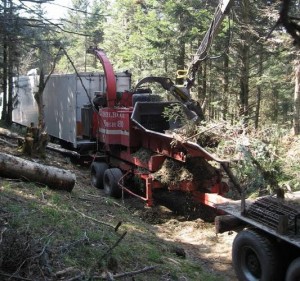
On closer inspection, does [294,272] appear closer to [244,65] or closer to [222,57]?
[244,65]

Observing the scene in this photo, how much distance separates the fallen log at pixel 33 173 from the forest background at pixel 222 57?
7.27ft

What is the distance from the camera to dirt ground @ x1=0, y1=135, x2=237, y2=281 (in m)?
7.25

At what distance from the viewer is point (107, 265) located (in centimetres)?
489

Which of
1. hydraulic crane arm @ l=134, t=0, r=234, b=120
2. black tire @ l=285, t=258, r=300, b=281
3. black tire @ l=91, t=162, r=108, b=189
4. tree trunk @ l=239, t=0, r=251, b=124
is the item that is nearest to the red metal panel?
black tire @ l=91, t=162, r=108, b=189

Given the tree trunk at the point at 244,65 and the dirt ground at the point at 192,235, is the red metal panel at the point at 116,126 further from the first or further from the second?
the tree trunk at the point at 244,65

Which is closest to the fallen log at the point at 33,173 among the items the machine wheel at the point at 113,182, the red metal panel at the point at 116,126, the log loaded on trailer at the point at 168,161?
the log loaded on trailer at the point at 168,161

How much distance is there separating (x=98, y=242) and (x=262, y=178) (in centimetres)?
303

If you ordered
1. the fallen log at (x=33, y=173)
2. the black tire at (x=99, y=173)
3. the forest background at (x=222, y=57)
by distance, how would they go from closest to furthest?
the forest background at (x=222, y=57)
the fallen log at (x=33, y=173)
the black tire at (x=99, y=173)

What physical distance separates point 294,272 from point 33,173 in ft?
17.8

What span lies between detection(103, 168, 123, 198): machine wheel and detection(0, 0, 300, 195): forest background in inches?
117

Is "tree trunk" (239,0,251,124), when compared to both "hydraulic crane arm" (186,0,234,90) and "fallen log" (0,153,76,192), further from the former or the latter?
"fallen log" (0,153,76,192)

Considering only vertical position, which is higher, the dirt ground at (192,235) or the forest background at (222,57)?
the forest background at (222,57)

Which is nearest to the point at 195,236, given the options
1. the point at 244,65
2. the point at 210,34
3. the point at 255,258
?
the point at 255,258

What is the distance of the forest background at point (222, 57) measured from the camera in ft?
20.4
